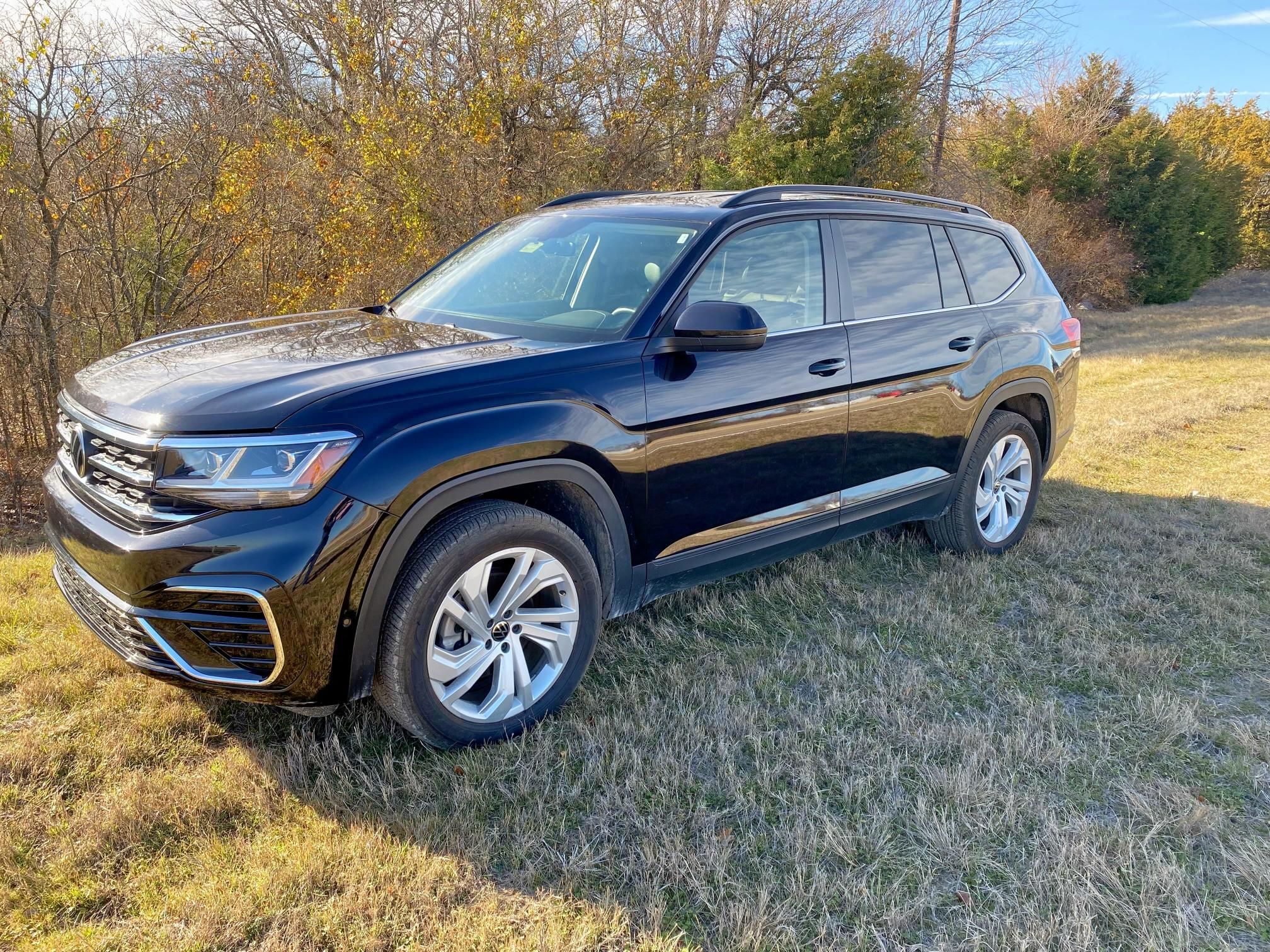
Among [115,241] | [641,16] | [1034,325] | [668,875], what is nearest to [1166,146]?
[641,16]

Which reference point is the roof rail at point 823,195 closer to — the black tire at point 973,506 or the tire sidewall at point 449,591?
the black tire at point 973,506

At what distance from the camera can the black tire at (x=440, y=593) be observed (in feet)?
8.45

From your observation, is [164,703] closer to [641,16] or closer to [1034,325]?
[1034,325]

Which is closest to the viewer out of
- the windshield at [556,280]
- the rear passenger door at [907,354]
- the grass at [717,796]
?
the grass at [717,796]

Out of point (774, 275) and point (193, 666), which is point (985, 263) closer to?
point (774, 275)

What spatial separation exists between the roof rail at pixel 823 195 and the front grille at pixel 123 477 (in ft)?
7.71

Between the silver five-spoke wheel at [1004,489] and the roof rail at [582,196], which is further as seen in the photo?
the silver five-spoke wheel at [1004,489]

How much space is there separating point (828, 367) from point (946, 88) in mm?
17302

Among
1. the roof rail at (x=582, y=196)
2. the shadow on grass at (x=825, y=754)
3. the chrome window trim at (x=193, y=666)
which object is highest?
the roof rail at (x=582, y=196)

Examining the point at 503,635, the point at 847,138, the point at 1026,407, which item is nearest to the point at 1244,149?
the point at 847,138

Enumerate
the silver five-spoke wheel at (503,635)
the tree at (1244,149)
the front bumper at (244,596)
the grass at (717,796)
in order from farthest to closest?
the tree at (1244,149)
the silver five-spoke wheel at (503,635)
the front bumper at (244,596)
the grass at (717,796)

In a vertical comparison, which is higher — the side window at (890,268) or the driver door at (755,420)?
the side window at (890,268)

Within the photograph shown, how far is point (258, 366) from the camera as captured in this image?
2771mm

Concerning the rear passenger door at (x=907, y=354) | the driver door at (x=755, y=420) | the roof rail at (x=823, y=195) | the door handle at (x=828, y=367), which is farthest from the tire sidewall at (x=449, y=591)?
the roof rail at (x=823, y=195)
